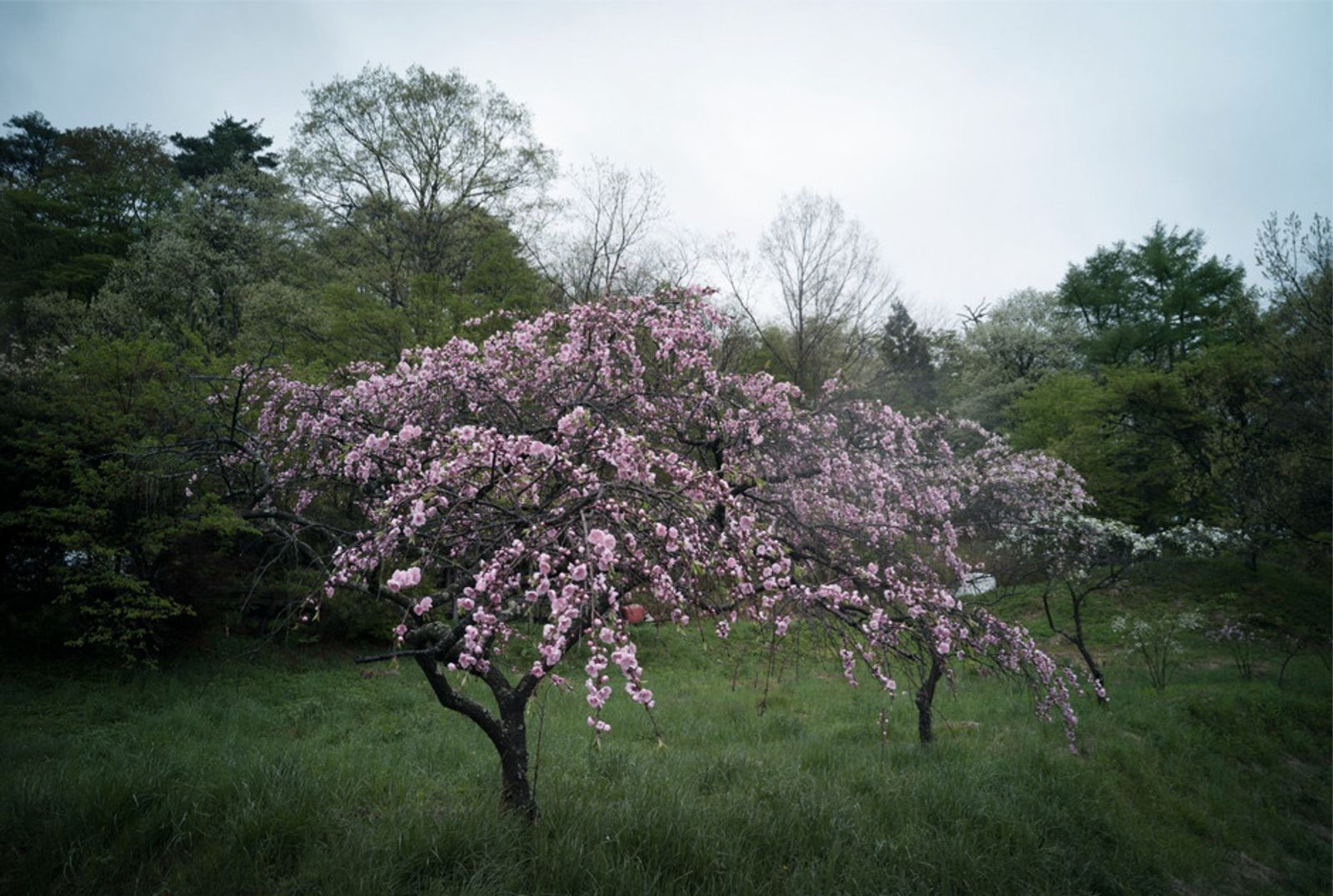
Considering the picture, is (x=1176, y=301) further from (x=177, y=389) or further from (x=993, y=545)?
(x=177, y=389)

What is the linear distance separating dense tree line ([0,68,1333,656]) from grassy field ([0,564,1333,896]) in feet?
5.61

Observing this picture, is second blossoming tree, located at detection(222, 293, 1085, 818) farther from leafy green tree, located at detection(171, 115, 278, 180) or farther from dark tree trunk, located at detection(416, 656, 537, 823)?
leafy green tree, located at detection(171, 115, 278, 180)

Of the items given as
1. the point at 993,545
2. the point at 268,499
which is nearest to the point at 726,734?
the point at 268,499

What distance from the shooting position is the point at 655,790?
15.9ft

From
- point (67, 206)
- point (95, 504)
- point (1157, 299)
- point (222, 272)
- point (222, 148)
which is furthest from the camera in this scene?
point (1157, 299)

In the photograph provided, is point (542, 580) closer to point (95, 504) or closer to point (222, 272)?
point (95, 504)

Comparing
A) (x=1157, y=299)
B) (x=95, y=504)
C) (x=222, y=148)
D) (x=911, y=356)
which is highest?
(x=222, y=148)

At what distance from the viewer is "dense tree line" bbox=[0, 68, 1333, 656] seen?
8375 mm

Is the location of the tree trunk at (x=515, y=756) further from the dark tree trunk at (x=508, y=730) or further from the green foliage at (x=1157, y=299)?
the green foliage at (x=1157, y=299)

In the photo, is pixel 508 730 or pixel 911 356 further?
pixel 911 356

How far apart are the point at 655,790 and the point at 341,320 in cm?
1280

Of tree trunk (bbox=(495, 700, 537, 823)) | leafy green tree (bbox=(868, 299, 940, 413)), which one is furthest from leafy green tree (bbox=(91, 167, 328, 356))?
leafy green tree (bbox=(868, 299, 940, 413))

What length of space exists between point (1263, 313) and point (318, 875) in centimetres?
2213

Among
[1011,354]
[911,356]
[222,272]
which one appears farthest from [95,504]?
[1011,354]
